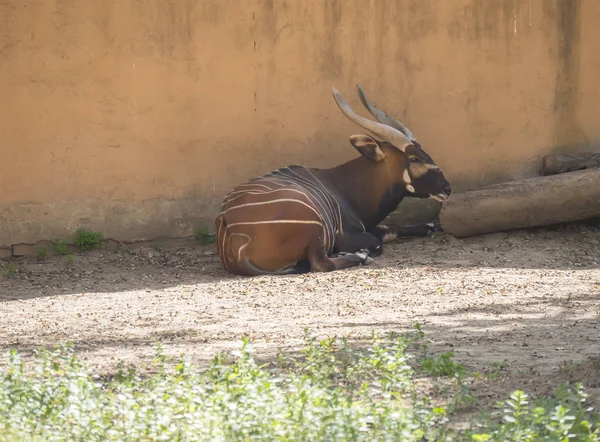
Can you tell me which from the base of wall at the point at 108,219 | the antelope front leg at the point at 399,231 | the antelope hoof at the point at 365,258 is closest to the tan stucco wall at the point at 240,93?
the base of wall at the point at 108,219

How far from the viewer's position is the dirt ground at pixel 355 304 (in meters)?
5.59

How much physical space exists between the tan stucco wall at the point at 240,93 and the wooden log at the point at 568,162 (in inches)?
5.2

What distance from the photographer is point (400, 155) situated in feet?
31.8

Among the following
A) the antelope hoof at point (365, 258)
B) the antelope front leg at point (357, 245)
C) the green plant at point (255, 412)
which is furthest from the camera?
the antelope front leg at point (357, 245)

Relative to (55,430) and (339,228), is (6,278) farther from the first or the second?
(55,430)

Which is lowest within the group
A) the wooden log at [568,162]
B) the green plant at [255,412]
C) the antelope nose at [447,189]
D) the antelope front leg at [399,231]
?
the antelope front leg at [399,231]

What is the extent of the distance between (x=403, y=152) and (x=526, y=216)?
3.86 feet

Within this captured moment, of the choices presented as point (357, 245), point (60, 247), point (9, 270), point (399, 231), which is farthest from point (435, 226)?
point (9, 270)

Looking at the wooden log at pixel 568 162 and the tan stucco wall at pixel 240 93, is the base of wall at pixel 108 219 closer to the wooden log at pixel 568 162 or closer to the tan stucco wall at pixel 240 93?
the tan stucco wall at pixel 240 93

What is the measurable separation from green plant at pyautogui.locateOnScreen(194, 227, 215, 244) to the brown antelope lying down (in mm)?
619

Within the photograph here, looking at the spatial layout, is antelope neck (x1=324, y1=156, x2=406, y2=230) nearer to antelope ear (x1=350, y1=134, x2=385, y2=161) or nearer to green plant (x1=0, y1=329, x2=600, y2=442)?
antelope ear (x1=350, y1=134, x2=385, y2=161)

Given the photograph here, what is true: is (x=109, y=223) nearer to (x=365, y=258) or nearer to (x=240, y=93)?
(x=240, y=93)

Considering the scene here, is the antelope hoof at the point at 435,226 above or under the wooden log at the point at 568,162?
under

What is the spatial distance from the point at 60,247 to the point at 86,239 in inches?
8.6
